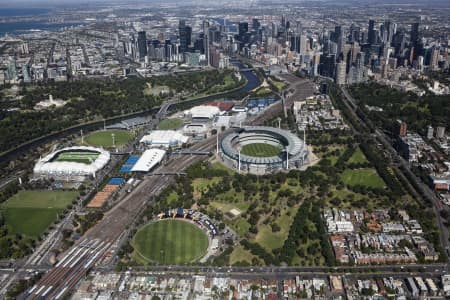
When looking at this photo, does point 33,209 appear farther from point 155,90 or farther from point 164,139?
point 155,90

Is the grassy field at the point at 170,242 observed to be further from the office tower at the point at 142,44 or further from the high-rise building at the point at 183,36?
the office tower at the point at 142,44

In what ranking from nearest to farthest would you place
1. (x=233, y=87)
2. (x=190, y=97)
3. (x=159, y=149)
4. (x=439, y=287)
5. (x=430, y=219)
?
(x=439, y=287)
(x=430, y=219)
(x=159, y=149)
(x=190, y=97)
(x=233, y=87)

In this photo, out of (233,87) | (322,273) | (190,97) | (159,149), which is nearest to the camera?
(322,273)

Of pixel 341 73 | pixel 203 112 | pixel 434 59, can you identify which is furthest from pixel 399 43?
pixel 203 112

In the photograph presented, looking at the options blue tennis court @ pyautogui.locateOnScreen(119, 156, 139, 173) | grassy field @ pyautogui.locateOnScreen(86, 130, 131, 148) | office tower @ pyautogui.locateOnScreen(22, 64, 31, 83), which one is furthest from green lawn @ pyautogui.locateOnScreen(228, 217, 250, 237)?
office tower @ pyautogui.locateOnScreen(22, 64, 31, 83)

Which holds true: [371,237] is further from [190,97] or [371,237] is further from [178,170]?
[190,97]

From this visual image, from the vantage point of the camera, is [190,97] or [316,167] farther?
[190,97]

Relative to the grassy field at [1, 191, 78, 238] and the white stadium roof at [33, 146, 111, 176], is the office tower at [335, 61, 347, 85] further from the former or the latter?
the grassy field at [1, 191, 78, 238]

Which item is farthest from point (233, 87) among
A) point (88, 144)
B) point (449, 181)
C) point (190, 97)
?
point (449, 181)
